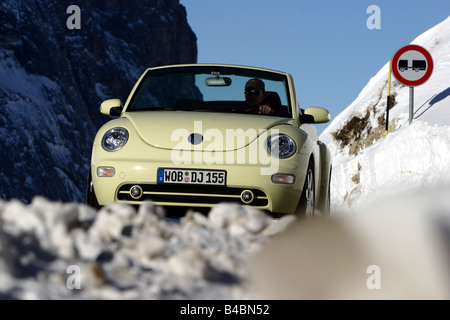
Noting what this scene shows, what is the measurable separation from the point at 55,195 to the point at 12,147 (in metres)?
9.69

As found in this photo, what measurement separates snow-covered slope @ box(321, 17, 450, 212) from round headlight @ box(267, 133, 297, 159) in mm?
2458

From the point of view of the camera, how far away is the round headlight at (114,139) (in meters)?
5.92

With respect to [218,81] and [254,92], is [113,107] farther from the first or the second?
[254,92]

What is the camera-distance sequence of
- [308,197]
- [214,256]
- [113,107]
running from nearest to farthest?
[214,256]
[308,197]
[113,107]

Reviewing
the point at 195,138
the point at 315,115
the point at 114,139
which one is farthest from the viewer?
the point at 315,115

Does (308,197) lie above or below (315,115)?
below

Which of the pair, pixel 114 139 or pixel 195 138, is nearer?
pixel 195 138

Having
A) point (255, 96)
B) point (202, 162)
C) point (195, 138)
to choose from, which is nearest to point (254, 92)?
point (255, 96)

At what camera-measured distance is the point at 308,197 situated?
6.17 m

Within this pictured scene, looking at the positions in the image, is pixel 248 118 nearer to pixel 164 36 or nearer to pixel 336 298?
pixel 336 298

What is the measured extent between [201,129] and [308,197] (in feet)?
3.59

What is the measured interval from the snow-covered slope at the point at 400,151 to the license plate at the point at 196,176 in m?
2.84

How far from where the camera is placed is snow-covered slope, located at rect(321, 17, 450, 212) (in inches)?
453

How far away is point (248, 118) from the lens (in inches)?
241
